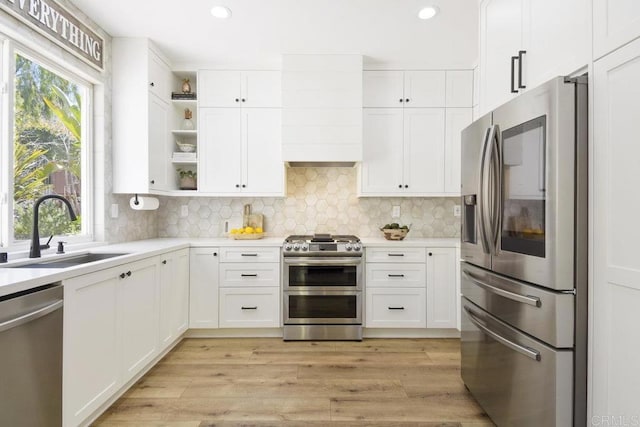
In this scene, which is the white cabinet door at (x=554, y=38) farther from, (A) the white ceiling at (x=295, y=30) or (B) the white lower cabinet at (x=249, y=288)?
(B) the white lower cabinet at (x=249, y=288)

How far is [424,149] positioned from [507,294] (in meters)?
2.06

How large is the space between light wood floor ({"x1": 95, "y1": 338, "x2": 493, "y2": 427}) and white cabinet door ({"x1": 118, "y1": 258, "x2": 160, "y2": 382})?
0.20 m

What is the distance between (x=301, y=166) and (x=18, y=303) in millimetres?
2690

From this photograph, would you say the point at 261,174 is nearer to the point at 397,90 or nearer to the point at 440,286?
the point at 397,90

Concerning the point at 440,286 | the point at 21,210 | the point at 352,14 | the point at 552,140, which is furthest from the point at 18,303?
the point at 440,286

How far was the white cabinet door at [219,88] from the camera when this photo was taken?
11.1 feet

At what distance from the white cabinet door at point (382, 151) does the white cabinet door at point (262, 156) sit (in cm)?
86

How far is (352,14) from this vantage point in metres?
2.56

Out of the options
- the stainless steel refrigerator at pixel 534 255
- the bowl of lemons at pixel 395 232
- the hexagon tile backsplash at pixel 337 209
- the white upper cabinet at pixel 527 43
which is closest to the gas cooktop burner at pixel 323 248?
the bowl of lemons at pixel 395 232

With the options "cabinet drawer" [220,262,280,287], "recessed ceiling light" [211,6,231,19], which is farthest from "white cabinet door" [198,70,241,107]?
"cabinet drawer" [220,262,280,287]

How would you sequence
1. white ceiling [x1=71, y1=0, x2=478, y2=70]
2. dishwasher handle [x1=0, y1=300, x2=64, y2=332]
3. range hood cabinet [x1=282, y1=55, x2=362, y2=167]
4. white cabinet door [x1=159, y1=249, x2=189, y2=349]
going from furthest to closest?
range hood cabinet [x1=282, y1=55, x2=362, y2=167]
white cabinet door [x1=159, y1=249, x2=189, y2=349]
white ceiling [x1=71, y1=0, x2=478, y2=70]
dishwasher handle [x1=0, y1=300, x2=64, y2=332]

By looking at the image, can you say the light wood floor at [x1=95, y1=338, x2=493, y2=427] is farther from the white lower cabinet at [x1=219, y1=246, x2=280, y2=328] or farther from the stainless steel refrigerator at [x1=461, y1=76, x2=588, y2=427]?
the stainless steel refrigerator at [x1=461, y1=76, x2=588, y2=427]

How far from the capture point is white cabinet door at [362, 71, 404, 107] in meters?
3.39

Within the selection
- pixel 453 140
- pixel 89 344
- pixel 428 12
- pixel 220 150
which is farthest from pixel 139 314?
pixel 453 140
